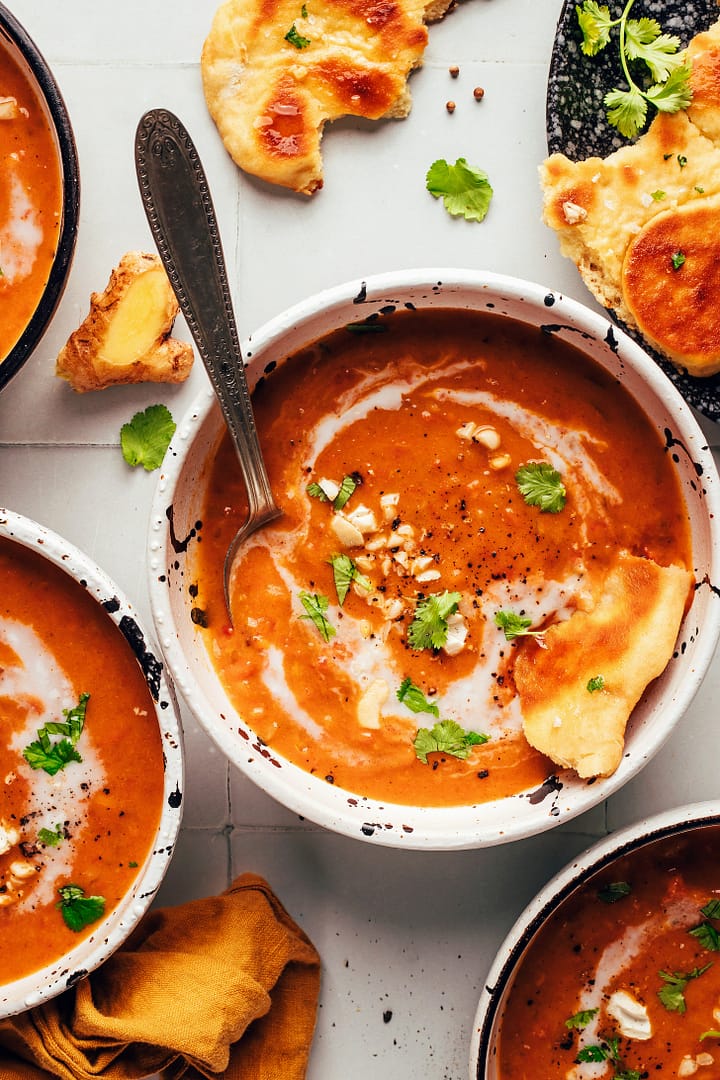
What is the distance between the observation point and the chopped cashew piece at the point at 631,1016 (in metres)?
2.16

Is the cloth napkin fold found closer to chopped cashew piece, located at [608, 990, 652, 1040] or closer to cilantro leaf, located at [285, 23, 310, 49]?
chopped cashew piece, located at [608, 990, 652, 1040]

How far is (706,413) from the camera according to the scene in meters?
2.09

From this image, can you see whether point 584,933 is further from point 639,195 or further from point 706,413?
point 639,195

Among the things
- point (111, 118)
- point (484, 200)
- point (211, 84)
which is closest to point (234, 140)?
point (211, 84)

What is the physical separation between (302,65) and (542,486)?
101cm

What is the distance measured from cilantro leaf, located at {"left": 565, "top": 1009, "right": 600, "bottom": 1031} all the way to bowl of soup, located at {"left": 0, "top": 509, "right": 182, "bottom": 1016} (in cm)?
97

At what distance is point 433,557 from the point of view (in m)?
2.01

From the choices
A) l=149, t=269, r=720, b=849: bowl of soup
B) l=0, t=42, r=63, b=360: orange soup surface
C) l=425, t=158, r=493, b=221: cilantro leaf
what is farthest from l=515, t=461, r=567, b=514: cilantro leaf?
l=0, t=42, r=63, b=360: orange soup surface

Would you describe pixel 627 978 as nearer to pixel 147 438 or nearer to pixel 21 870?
pixel 21 870

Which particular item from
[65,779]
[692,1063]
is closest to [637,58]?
[65,779]

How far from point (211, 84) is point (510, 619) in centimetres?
128

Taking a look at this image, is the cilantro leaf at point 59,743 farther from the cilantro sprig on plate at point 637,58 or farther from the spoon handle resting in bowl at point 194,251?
the cilantro sprig on plate at point 637,58

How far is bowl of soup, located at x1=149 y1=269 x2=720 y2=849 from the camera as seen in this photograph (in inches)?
77.4

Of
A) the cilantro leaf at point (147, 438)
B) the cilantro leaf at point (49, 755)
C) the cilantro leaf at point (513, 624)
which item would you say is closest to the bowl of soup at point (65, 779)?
the cilantro leaf at point (49, 755)
